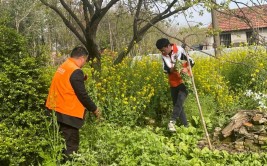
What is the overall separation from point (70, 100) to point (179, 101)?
2.39 metres

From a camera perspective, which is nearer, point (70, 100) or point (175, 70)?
point (70, 100)

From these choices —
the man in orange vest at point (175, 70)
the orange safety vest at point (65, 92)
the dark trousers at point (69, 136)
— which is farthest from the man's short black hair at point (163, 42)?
the dark trousers at point (69, 136)

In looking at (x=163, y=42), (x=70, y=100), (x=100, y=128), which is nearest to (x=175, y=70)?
(x=163, y=42)

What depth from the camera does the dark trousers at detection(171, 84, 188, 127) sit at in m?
7.10

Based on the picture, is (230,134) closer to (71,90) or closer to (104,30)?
(71,90)

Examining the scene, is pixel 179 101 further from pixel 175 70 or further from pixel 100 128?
pixel 100 128

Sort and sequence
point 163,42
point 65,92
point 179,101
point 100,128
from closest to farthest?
point 65,92
point 100,128
point 163,42
point 179,101

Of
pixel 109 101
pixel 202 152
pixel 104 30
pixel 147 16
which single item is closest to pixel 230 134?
pixel 202 152

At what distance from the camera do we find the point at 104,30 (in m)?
29.5

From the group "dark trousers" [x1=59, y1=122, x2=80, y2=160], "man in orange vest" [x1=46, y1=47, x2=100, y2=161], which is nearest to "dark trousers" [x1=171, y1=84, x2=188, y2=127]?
"man in orange vest" [x1=46, y1=47, x2=100, y2=161]

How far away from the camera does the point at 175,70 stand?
7.00m

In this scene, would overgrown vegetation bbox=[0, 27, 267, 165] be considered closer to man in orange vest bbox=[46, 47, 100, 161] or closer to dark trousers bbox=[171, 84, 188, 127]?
man in orange vest bbox=[46, 47, 100, 161]

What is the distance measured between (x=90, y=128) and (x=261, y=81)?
15.8 ft

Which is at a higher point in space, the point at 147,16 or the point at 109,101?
the point at 147,16
